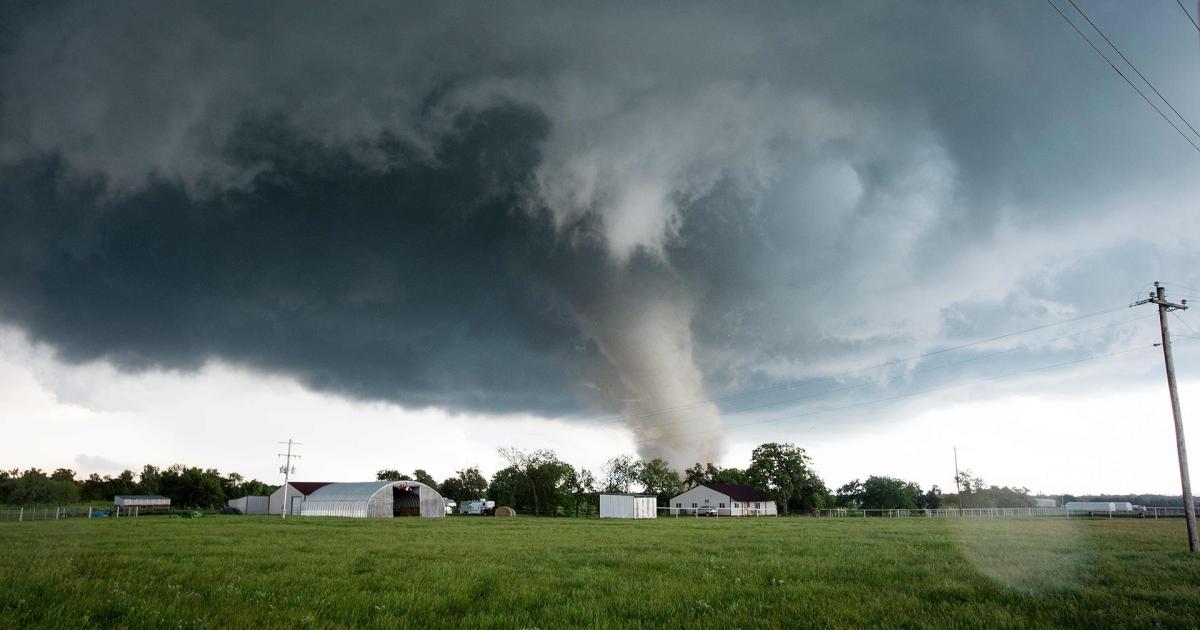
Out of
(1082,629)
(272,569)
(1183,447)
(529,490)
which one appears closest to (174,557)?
(272,569)

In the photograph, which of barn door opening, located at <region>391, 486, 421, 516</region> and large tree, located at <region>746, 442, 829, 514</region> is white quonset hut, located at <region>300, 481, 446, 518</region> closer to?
barn door opening, located at <region>391, 486, 421, 516</region>

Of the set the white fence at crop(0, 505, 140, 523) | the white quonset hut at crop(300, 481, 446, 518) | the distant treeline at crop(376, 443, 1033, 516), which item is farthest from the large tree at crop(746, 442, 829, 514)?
the white fence at crop(0, 505, 140, 523)

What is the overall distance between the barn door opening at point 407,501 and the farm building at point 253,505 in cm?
3081

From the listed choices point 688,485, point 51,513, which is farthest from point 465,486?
point 51,513

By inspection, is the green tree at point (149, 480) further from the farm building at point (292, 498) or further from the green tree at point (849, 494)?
the green tree at point (849, 494)

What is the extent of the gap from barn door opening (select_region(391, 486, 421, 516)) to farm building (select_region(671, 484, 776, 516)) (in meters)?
48.5

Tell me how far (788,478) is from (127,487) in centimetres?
15489

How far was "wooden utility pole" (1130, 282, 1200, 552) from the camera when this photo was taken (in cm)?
2673

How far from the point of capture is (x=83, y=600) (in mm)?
11070

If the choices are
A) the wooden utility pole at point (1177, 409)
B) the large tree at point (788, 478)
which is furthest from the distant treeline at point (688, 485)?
the wooden utility pole at point (1177, 409)

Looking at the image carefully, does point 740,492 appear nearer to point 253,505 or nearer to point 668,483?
point 668,483

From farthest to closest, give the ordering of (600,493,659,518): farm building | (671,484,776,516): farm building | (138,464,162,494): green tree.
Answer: (138,464,162,494): green tree → (671,484,776,516): farm building → (600,493,659,518): farm building

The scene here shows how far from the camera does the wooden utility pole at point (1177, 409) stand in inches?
1053

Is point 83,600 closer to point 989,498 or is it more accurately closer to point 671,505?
point 671,505
